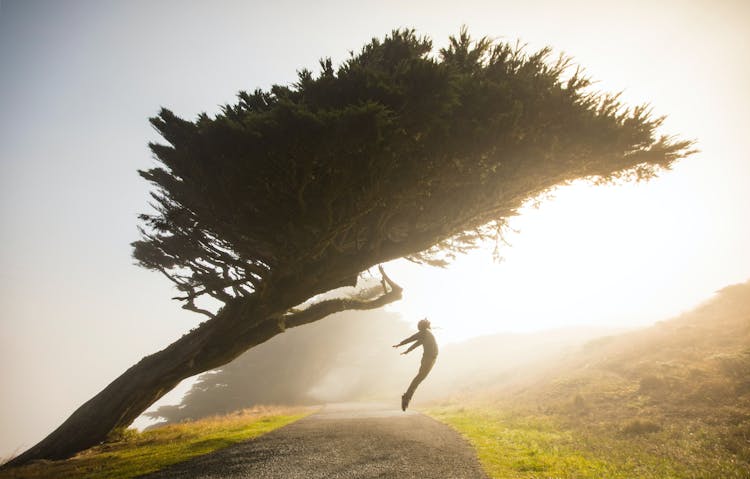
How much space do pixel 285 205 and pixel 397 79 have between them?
3.61 m

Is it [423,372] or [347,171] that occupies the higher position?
[347,171]

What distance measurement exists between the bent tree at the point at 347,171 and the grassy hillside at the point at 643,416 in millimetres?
5944

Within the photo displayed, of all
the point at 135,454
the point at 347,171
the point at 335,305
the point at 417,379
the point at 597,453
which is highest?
the point at 347,171

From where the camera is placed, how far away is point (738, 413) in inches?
348

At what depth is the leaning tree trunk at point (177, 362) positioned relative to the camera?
29.6ft

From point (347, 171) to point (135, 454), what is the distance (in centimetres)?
791

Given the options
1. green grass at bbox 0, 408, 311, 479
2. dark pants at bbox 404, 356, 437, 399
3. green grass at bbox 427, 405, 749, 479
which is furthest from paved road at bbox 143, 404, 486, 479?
dark pants at bbox 404, 356, 437, 399

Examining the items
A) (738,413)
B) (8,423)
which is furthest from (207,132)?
(8,423)

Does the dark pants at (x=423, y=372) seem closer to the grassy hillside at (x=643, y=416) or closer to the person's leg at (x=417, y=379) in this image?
the person's leg at (x=417, y=379)

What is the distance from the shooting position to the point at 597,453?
7875 millimetres

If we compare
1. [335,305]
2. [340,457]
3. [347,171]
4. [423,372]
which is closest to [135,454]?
[340,457]

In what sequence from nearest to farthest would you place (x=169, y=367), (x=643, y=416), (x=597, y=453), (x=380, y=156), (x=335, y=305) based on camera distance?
(x=380, y=156) < (x=597, y=453) < (x=169, y=367) < (x=643, y=416) < (x=335, y=305)

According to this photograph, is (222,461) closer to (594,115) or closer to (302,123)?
(302,123)

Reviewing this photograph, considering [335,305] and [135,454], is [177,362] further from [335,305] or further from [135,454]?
[335,305]
